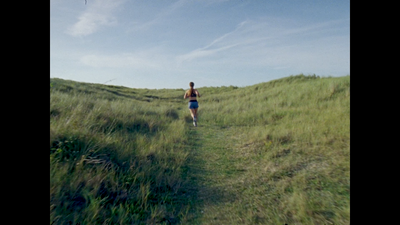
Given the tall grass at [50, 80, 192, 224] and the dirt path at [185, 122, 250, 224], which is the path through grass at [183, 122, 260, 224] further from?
the tall grass at [50, 80, 192, 224]

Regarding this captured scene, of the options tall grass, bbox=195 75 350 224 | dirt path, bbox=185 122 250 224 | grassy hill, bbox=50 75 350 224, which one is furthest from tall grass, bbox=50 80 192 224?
tall grass, bbox=195 75 350 224

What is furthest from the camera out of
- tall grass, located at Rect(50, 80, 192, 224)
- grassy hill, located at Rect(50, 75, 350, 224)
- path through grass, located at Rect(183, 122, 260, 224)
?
path through grass, located at Rect(183, 122, 260, 224)

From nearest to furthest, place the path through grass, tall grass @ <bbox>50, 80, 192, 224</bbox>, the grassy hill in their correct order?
tall grass @ <bbox>50, 80, 192, 224</bbox>
the grassy hill
the path through grass

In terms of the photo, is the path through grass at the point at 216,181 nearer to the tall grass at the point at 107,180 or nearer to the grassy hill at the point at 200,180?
the grassy hill at the point at 200,180

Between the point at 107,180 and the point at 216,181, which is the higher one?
the point at 107,180

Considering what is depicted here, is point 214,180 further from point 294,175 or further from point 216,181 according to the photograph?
point 294,175

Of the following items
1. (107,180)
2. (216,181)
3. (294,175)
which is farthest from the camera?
(216,181)

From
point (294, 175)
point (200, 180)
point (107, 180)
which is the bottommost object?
point (200, 180)

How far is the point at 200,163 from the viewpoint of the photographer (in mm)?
5543

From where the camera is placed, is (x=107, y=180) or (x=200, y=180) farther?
(x=200, y=180)

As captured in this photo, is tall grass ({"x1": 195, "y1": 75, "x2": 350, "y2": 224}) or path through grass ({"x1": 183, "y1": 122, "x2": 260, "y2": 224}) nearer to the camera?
tall grass ({"x1": 195, "y1": 75, "x2": 350, "y2": 224})

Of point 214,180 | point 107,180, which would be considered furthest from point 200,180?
point 107,180
